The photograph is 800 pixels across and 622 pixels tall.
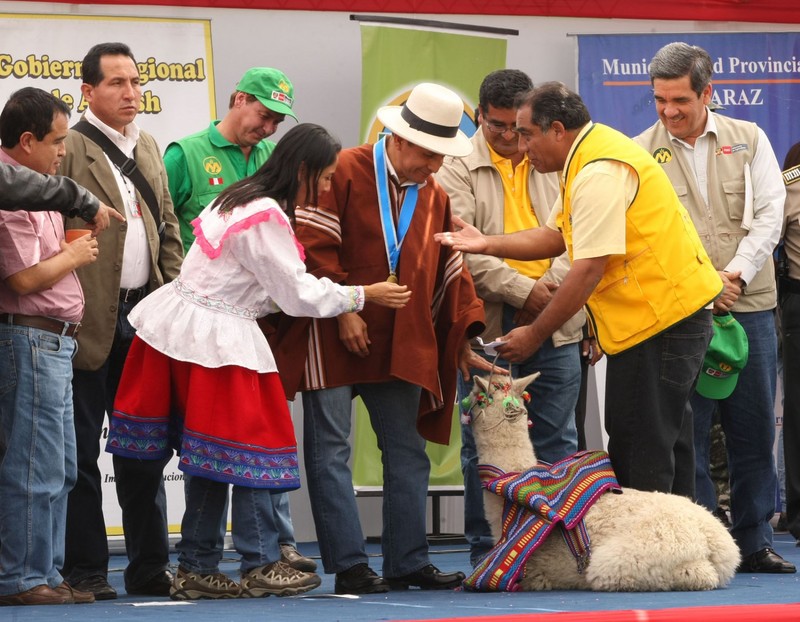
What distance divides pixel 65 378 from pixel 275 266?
0.84 metres

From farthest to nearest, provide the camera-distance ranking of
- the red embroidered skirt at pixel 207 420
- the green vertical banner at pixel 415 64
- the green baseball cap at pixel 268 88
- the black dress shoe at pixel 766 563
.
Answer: the green vertical banner at pixel 415 64, the green baseball cap at pixel 268 88, the black dress shoe at pixel 766 563, the red embroidered skirt at pixel 207 420

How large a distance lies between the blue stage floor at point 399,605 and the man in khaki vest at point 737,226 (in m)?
0.74

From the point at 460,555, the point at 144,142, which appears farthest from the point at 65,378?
the point at 460,555

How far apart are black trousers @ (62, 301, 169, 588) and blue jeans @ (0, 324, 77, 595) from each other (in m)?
0.51

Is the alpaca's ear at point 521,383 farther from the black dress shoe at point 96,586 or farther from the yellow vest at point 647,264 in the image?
the black dress shoe at point 96,586

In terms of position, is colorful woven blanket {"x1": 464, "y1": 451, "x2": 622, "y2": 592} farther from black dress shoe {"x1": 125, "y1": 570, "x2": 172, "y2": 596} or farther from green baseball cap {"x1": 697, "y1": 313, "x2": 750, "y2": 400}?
black dress shoe {"x1": 125, "y1": 570, "x2": 172, "y2": 596}

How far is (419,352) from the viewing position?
543 centimetres

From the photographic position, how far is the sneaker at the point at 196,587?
5.17m

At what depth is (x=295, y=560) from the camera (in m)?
6.48

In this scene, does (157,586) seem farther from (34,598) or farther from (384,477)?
(384,477)

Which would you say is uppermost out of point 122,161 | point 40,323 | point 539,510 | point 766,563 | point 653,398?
point 122,161

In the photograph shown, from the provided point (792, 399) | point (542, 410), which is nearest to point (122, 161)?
point (542, 410)

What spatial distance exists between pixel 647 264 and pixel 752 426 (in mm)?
1314

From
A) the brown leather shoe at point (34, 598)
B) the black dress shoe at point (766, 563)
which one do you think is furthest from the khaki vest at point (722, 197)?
the brown leather shoe at point (34, 598)
